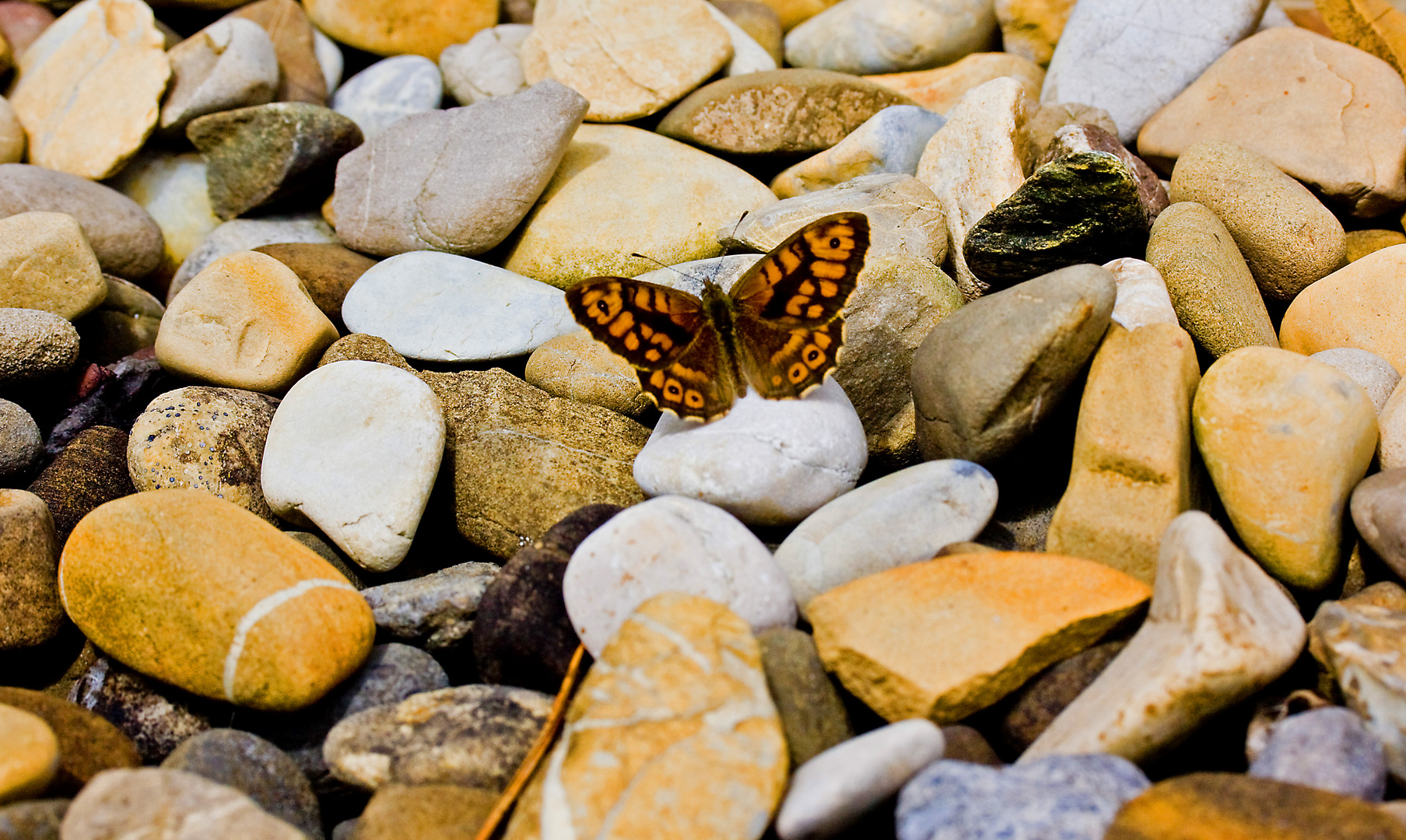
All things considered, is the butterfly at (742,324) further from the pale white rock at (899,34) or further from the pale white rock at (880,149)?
the pale white rock at (899,34)

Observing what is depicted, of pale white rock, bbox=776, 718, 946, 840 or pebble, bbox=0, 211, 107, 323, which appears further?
pebble, bbox=0, 211, 107, 323

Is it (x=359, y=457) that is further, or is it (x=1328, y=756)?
(x=359, y=457)

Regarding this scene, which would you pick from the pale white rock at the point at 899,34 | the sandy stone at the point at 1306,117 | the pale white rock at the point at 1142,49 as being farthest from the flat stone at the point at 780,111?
the sandy stone at the point at 1306,117

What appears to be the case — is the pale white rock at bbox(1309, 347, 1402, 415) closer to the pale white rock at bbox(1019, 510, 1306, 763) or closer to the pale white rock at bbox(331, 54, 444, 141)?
the pale white rock at bbox(1019, 510, 1306, 763)

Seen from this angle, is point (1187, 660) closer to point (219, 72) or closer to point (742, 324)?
point (742, 324)

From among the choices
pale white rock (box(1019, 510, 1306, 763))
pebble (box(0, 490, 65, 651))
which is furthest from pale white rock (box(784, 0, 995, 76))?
pebble (box(0, 490, 65, 651))

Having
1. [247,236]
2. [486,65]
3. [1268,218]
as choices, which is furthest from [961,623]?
[486,65]
